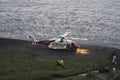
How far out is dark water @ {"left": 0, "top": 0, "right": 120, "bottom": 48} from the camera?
366 feet

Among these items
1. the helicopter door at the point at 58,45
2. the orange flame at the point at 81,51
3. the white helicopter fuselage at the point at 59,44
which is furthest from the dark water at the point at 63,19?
the helicopter door at the point at 58,45

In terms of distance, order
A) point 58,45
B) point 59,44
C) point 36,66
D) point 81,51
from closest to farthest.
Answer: point 36,66 < point 58,45 < point 59,44 < point 81,51

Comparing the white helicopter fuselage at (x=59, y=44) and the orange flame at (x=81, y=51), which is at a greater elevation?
the white helicopter fuselage at (x=59, y=44)

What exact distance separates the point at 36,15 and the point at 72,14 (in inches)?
641

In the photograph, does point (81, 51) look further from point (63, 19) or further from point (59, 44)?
point (63, 19)

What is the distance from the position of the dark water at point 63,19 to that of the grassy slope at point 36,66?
28031 mm

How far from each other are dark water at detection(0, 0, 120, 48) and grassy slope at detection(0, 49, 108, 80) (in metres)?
28.0

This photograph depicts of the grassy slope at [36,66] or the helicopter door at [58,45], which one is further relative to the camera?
the helicopter door at [58,45]

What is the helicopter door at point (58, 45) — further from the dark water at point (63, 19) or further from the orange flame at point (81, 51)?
the dark water at point (63, 19)

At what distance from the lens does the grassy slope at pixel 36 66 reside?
2410 inches

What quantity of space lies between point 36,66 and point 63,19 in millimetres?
74503

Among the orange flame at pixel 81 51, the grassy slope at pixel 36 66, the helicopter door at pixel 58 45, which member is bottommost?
the orange flame at pixel 81 51

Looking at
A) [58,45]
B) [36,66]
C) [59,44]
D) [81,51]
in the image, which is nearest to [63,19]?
[81,51]

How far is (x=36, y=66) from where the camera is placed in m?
67.1
